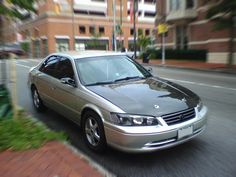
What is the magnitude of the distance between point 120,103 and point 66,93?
167 centimetres

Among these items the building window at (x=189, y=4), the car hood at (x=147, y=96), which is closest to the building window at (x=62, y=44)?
the building window at (x=189, y=4)

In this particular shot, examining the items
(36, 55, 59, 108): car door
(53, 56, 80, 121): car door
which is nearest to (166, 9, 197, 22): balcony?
(36, 55, 59, 108): car door

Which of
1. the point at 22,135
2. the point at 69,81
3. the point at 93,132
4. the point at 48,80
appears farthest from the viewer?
the point at 48,80

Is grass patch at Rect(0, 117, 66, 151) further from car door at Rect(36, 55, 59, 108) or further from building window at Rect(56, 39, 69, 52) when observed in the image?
building window at Rect(56, 39, 69, 52)

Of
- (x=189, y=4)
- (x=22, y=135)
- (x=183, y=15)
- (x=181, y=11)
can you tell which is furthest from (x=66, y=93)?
(x=189, y=4)

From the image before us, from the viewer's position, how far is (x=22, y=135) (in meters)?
5.40

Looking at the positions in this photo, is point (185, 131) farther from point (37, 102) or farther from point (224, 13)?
point (224, 13)

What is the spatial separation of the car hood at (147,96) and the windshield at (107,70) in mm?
264

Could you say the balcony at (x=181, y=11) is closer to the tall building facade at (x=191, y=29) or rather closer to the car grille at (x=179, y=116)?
the tall building facade at (x=191, y=29)

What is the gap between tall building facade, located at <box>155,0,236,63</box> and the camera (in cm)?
2635

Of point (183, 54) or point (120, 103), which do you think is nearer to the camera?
point (120, 103)

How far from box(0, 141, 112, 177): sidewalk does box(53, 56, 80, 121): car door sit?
930 mm

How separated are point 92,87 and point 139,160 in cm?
144

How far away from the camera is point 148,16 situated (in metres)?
73.8
